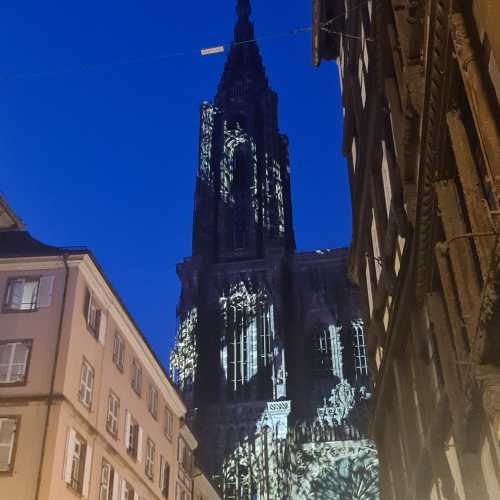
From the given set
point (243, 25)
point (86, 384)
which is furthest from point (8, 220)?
point (243, 25)

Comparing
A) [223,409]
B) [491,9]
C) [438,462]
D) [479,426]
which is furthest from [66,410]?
[223,409]

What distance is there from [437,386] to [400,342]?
2722 millimetres

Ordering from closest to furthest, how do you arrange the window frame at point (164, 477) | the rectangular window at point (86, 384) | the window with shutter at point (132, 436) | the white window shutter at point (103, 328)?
the rectangular window at point (86, 384), the white window shutter at point (103, 328), the window with shutter at point (132, 436), the window frame at point (164, 477)

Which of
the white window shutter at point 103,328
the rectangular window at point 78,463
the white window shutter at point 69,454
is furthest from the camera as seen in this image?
the white window shutter at point 103,328

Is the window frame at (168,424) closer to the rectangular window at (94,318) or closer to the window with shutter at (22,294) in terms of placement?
the rectangular window at (94,318)

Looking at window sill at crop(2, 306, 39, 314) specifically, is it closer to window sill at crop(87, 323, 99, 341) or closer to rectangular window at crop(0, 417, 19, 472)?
window sill at crop(87, 323, 99, 341)

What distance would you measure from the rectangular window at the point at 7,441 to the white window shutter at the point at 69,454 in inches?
60.3

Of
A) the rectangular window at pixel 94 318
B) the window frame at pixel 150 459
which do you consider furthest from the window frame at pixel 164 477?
the rectangular window at pixel 94 318

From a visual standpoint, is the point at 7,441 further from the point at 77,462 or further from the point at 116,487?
the point at 116,487

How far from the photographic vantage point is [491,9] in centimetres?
610

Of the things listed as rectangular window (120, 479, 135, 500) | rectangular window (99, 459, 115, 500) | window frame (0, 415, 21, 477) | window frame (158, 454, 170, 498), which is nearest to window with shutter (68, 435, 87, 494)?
window frame (0, 415, 21, 477)

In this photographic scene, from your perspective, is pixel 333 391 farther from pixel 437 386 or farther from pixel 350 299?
pixel 437 386

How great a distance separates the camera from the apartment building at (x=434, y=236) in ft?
23.8

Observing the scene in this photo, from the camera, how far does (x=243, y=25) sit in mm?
97312
